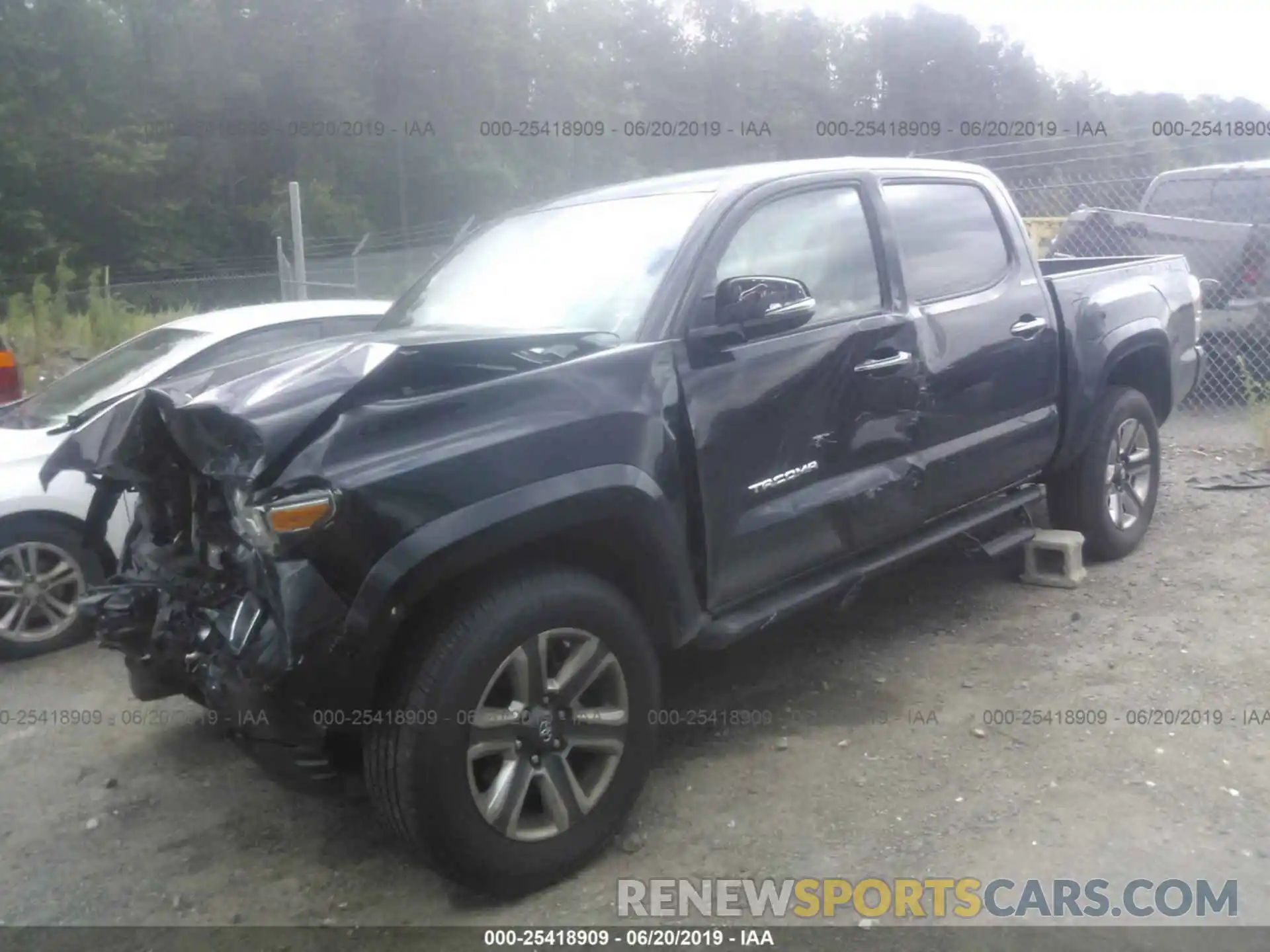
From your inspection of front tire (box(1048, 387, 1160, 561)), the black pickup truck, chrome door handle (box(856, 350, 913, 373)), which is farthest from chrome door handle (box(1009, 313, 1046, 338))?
chrome door handle (box(856, 350, 913, 373))

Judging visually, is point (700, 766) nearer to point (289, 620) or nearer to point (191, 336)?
point (289, 620)

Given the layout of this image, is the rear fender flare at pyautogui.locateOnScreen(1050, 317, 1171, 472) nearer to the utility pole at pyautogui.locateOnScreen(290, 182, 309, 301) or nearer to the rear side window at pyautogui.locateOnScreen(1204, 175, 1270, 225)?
the rear side window at pyautogui.locateOnScreen(1204, 175, 1270, 225)

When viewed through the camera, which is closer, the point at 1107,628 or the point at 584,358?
the point at 584,358

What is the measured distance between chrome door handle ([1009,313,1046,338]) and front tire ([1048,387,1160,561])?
0.69m

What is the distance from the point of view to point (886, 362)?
3.97 metres

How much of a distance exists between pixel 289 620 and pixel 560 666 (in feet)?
2.62

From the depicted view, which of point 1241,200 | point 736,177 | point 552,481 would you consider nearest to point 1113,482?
point 736,177

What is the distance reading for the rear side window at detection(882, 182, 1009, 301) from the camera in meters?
4.32

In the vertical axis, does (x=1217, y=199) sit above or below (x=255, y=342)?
above

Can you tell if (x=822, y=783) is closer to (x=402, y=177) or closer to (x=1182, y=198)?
(x=1182, y=198)

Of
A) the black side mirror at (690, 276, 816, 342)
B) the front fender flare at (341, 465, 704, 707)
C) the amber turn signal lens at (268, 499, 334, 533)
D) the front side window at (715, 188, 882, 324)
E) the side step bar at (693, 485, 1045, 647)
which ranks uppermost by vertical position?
the front side window at (715, 188, 882, 324)

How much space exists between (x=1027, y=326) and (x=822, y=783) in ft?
7.48

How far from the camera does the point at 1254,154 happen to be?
35.0 metres

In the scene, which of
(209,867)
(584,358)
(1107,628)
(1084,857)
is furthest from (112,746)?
(1107,628)
